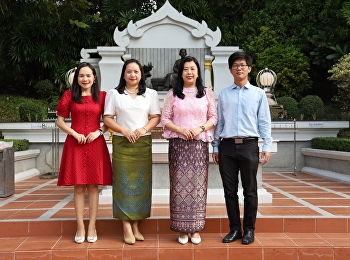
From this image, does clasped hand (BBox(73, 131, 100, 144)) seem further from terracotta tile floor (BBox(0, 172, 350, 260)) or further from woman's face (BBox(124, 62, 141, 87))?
terracotta tile floor (BBox(0, 172, 350, 260))

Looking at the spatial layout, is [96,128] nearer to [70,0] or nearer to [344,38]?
[70,0]

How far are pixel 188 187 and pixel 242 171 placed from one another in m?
0.46

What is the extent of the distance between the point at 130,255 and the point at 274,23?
36.3 feet

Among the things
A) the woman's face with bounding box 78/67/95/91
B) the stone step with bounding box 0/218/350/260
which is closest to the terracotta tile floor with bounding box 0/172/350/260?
the stone step with bounding box 0/218/350/260

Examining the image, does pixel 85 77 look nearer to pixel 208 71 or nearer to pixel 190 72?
pixel 190 72

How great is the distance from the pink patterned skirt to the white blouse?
34cm

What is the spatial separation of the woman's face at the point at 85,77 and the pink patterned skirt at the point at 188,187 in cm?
86

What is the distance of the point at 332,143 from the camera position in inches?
283

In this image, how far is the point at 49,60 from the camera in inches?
477

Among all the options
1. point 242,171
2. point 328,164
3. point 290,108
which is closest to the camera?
point 242,171

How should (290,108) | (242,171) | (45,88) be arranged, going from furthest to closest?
(45,88) → (290,108) → (242,171)

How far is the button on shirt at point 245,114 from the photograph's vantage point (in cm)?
326

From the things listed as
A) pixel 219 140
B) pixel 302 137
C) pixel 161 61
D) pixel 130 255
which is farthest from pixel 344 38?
pixel 130 255

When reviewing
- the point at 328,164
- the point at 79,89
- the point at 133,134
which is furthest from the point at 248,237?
the point at 328,164
